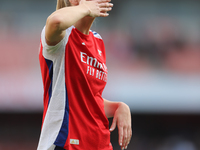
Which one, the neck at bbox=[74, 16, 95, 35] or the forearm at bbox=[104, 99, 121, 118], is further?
the forearm at bbox=[104, 99, 121, 118]

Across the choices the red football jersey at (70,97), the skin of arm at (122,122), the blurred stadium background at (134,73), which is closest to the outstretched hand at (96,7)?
the red football jersey at (70,97)

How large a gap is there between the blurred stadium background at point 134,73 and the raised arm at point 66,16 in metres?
2.95

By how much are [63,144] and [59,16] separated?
0.61 meters

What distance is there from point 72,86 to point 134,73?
10.1 ft

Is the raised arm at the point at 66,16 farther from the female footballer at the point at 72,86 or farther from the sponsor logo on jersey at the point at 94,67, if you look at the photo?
the sponsor logo on jersey at the point at 94,67

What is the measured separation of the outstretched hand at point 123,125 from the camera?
5.04ft

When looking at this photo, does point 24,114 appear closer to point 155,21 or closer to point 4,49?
point 4,49

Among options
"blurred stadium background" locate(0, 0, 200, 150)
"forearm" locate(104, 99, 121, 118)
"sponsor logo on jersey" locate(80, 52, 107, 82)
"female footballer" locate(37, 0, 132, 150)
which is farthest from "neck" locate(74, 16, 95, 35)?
"blurred stadium background" locate(0, 0, 200, 150)

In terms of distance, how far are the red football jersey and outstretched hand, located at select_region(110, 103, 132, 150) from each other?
11 cm

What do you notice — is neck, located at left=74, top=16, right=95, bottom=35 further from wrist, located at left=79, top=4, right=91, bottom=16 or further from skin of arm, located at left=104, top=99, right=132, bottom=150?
skin of arm, located at left=104, top=99, right=132, bottom=150

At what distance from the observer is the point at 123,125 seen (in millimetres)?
1548

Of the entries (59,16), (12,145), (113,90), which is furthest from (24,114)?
(59,16)

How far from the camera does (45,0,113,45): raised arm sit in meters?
1.16

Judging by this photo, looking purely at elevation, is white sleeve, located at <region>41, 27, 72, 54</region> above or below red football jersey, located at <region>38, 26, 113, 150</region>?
above
